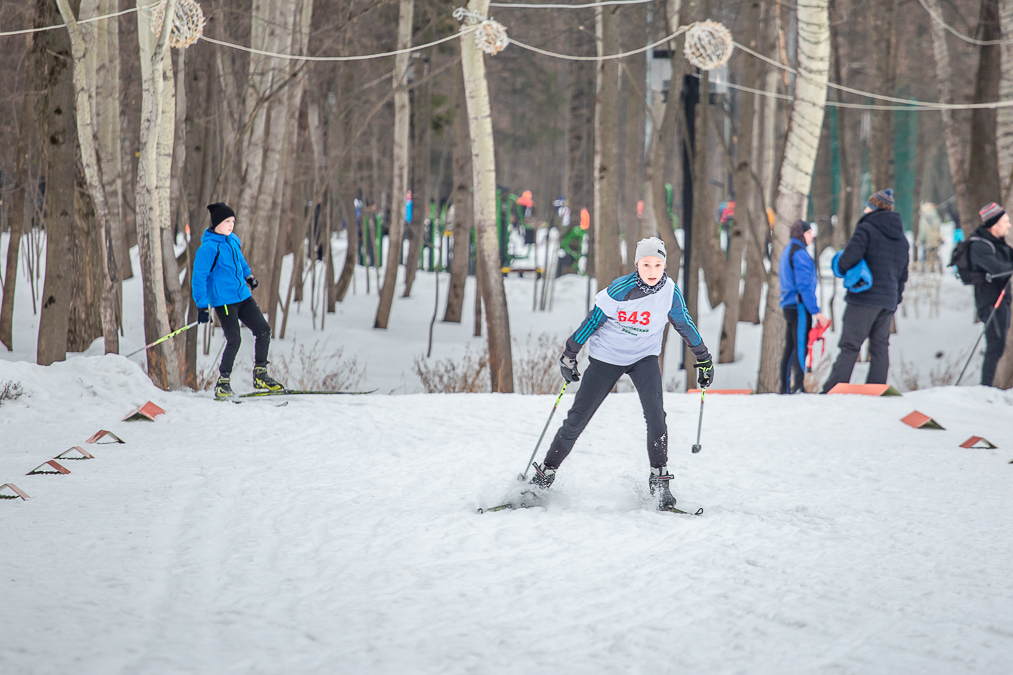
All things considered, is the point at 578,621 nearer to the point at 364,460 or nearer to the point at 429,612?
the point at 429,612

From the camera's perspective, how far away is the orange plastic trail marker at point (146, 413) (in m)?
6.77

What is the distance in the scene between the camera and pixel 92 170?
8.29 meters

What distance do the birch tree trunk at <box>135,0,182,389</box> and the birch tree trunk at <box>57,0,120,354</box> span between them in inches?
18.2

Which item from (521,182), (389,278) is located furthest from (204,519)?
(521,182)

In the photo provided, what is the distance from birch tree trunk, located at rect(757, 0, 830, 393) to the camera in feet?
30.3

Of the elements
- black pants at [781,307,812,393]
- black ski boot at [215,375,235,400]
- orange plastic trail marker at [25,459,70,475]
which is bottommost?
orange plastic trail marker at [25,459,70,475]

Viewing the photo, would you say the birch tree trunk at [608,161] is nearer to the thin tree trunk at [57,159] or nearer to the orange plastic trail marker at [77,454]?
the thin tree trunk at [57,159]

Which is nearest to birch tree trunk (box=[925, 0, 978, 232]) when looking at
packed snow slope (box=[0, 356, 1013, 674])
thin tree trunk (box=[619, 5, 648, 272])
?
thin tree trunk (box=[619, 5, 648, 272])

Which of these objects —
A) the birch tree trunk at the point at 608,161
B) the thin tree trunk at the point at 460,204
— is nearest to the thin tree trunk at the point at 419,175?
the thin tree trunk at the point at 460,204

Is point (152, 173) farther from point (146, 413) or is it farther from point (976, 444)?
point (976, 444)

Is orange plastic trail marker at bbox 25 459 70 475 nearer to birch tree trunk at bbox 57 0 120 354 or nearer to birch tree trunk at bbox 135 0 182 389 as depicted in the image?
birch tree trunk at bbox 135 0 182 389

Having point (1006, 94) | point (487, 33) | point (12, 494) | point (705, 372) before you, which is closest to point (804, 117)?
point (1006, 94)

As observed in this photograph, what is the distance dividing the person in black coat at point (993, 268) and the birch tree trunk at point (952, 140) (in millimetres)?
4587

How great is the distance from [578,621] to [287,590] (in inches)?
45.5
